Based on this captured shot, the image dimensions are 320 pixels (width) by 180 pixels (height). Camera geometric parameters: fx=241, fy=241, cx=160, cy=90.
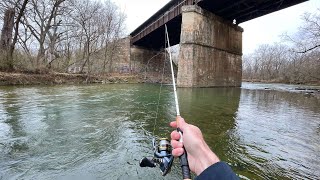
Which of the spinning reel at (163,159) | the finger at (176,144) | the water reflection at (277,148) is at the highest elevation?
the finger at (176,144)

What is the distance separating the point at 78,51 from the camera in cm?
3738

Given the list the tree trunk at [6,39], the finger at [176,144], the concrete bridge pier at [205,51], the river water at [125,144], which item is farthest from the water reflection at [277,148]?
the tree trunk at [6,39]

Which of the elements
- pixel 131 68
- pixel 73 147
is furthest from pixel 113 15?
pixel 73 147

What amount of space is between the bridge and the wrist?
18639 millimetres

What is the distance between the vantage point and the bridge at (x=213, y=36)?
65.6 ft

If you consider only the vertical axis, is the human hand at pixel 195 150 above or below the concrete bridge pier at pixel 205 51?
below

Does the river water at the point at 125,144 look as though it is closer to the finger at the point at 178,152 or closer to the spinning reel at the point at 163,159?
the spinning reel at the point at 163,159

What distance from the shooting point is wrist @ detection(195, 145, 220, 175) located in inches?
45.6

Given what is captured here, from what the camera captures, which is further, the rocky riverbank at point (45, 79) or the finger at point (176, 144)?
the rocky riverbank at point (45, 79)

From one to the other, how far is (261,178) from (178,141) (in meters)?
1.96

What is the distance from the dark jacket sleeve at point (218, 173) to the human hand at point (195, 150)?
2.6 inches

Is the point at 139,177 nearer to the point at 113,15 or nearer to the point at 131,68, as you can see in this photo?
the point at 113,15

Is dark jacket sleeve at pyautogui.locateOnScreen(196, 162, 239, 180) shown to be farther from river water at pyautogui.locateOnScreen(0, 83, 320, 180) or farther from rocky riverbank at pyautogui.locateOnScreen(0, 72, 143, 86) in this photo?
rocky riverbank at pyautogui.locateOnScreen(0, 72, 143, 86)

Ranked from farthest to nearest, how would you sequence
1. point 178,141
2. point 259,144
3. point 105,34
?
point 105,34
point 259,144
point 178,141
